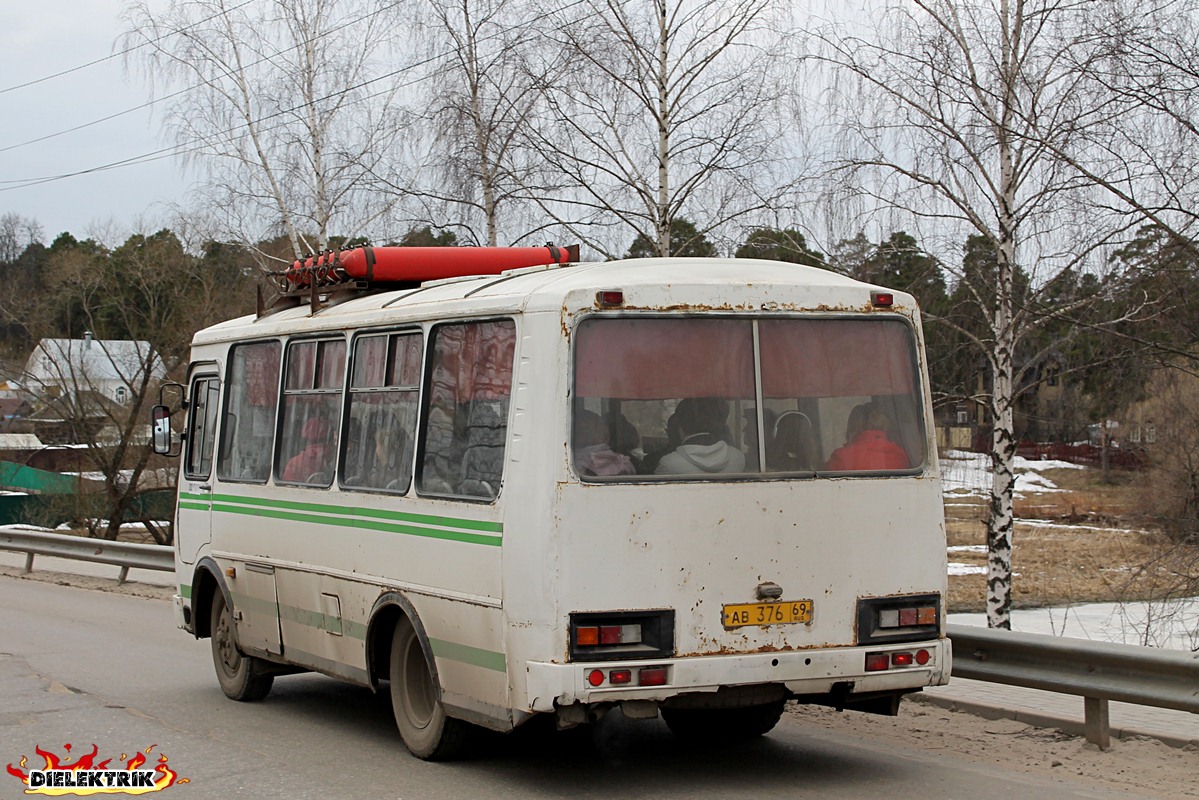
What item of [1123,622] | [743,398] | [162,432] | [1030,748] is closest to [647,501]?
[743,398]

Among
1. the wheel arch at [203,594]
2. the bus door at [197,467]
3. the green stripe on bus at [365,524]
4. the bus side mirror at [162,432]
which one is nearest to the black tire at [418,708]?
the green stripe on bus at [365,524]

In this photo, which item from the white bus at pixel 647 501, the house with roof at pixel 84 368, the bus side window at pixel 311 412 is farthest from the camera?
the house with roof at pixel 84 368

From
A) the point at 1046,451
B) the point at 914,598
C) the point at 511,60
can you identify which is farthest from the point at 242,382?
the point at 1046,451

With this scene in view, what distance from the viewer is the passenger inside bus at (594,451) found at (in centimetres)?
703

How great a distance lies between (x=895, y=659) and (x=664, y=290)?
218 centimetres

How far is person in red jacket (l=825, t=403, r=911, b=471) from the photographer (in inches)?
299

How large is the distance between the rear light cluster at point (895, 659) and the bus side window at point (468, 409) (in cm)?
204

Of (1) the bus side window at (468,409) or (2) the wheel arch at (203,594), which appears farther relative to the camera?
(2) the wheel arch at (203,594)

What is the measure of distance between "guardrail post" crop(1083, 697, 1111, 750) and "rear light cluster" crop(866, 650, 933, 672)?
121cm

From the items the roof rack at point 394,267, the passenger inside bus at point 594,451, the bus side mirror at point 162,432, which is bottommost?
the passenger inside bus at point 594,451

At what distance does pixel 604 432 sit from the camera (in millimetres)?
7129

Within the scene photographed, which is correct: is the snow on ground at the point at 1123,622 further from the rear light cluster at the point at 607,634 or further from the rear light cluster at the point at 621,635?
the rear light cluster at the point at 607,634

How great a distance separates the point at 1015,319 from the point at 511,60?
9.30 meters

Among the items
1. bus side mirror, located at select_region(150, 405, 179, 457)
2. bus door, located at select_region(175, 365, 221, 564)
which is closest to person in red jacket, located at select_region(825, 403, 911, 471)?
bus door, located at select_region(175, 365, 221, 564)
